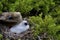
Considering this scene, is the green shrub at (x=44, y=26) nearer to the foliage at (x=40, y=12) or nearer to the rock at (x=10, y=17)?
the foliage at (x=40, y=12)

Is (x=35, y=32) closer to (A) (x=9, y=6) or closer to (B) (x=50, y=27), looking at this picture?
(B) (x=50, y=27)

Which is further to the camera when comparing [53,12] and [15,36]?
[53,12]

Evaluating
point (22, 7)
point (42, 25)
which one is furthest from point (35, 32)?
point (22, 7)

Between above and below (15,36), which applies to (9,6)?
above

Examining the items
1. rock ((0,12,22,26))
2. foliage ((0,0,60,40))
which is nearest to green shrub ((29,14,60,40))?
foliage ((0,0,60,40))

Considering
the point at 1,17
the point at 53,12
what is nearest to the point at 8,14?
the point at 1,17

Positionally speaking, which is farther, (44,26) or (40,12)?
(40,12)

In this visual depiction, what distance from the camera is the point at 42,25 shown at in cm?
406

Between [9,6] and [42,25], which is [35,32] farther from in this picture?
[9,6]

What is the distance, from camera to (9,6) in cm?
422

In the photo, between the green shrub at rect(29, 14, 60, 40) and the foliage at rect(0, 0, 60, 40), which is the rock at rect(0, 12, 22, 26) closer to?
the foliage at rect(0, 0, 60, 40)

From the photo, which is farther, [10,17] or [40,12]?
[40,12]

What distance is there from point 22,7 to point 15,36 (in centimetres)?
41

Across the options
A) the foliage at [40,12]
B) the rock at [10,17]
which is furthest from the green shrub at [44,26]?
the rock at [10,17]
